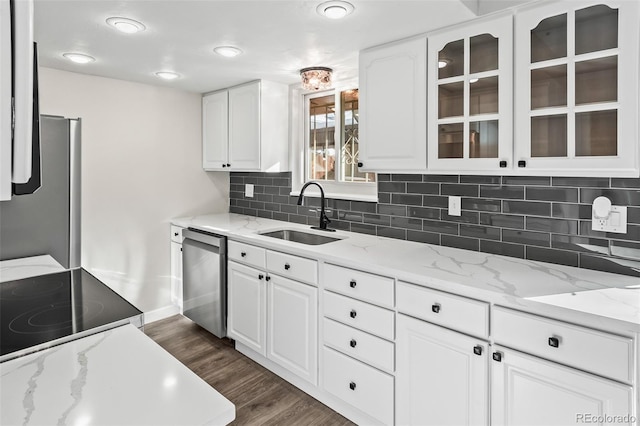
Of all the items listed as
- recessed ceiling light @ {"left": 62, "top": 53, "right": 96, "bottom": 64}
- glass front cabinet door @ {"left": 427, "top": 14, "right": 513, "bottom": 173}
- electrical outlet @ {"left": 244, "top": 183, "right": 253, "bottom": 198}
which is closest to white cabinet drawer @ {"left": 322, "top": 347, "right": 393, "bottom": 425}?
glass front cabinet door @ {"left": 427, "top": 14, "right": 513, "bottom": 173}

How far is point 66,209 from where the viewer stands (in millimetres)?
2260

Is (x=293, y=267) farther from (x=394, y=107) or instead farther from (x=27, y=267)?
(x=27, y=267)

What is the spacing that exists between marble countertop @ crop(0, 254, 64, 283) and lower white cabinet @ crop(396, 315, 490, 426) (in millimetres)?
1721

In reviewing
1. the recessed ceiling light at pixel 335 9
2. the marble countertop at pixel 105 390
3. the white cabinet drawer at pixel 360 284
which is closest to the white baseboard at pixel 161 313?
the white cabinet drawer at pixel 360 284

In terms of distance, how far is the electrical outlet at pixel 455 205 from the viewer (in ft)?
7.48

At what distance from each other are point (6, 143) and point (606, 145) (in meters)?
1.87

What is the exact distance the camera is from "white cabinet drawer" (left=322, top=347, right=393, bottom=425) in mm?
1924

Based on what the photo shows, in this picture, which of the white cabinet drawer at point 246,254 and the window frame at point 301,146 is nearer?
the white cabinet drawer at point 246,254

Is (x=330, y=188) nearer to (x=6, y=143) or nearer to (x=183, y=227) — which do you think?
(x=183, y=227)

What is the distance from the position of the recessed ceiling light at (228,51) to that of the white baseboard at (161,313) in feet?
7.68

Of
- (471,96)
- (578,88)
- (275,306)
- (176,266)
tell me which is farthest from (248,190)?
(578,88)

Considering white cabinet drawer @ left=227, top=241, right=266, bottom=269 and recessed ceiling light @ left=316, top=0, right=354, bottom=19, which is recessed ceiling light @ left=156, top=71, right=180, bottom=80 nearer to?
white cabinet drawer @ left=227, top=241, right=266, bottom=269

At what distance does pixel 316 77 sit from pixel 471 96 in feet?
3.93

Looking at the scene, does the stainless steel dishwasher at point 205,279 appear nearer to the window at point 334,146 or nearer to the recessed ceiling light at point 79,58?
the window at point 334,146
